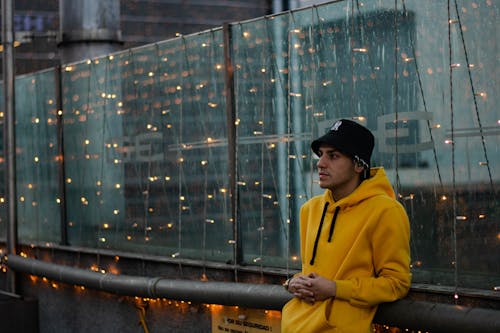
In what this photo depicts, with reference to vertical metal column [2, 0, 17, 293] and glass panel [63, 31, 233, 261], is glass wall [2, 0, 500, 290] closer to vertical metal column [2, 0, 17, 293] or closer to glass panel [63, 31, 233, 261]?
glass panel [63, 31, 233, 261]

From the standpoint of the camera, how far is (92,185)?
472 inches

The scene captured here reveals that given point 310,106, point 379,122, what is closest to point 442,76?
point 379,122

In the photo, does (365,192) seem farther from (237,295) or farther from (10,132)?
(10,132)

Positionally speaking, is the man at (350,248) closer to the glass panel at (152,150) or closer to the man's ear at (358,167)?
the man's ear at (358,167)

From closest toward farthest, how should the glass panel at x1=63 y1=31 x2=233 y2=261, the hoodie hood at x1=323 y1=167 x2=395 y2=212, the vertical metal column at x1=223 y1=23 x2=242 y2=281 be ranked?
1. the hoodie hood at x1=323 y1=167 x2=395 y2=212
2. the vertical metal column at x1=223 y1=23 x2=242 y2=281
3. the glass panel at x1=63 y1=31 x2=233 y2=261

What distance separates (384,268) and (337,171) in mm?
565

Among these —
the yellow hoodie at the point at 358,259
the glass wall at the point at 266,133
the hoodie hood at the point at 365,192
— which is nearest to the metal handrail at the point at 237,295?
the glass wall at the point at 266,133

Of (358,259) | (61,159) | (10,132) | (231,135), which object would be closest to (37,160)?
(10,132)

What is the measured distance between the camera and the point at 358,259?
580cm

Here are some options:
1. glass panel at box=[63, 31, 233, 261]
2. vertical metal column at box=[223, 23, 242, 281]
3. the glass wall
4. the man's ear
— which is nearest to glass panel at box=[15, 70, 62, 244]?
the glass wall

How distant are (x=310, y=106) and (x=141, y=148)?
273 cm

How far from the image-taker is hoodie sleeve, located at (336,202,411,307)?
18.8 feet

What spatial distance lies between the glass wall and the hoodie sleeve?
1.48 meters

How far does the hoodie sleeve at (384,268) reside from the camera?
18.8 ft
